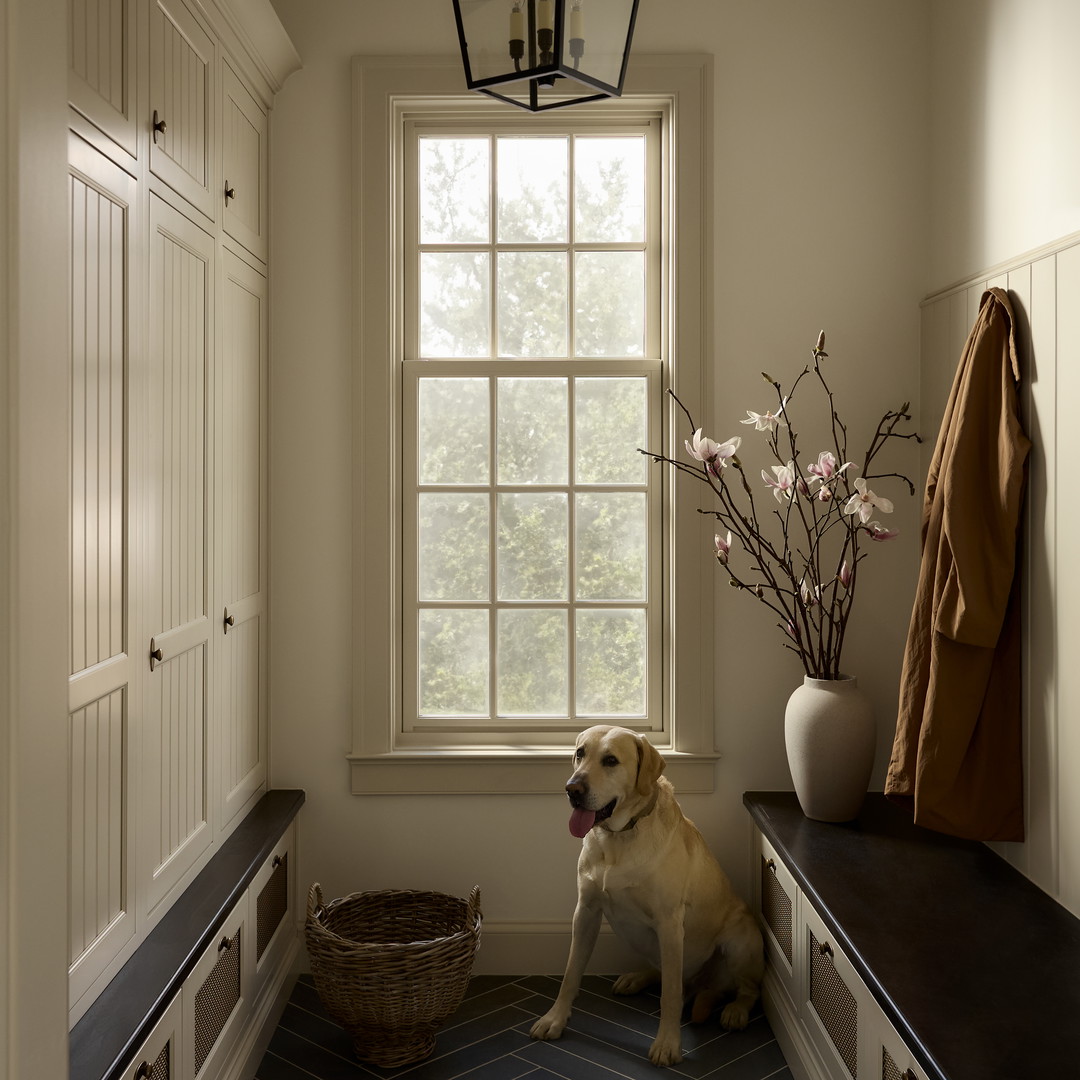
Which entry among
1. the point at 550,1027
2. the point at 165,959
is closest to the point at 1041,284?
the point at 550,1027

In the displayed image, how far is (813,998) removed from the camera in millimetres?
2270

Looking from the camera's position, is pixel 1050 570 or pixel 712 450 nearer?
pixel 1050 570

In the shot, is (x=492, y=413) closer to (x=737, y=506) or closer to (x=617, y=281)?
(x=617, y=281)

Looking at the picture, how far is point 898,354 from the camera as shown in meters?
2.89

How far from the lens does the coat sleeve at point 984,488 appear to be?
2.21m

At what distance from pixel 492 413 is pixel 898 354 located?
1.24m

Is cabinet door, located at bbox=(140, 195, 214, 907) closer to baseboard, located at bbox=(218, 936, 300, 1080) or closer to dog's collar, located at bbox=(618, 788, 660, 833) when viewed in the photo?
baseboard, located at bbox=(218, 936, 300, 1080)

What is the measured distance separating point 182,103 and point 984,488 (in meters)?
2.04

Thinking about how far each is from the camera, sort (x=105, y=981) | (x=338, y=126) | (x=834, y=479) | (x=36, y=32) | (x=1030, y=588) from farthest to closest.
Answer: (x=338, y=126)
(x=834, y=479)
(x=1030, y=588)
(x=105, y=981)
(x=36, y=32)

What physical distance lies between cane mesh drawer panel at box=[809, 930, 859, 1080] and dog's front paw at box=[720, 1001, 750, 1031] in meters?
0.35

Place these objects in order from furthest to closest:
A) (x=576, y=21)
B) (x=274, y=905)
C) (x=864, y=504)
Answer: (x=274, y=905) < (x=864, y=504) < (x=576, y=21)

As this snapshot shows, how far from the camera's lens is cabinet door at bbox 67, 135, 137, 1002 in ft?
5.24

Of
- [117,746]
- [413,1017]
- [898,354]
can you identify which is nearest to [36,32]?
[117,746]

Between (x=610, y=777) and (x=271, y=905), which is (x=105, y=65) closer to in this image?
(x=610, y=777)
